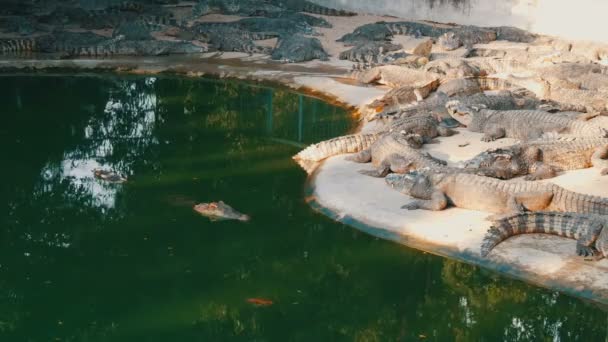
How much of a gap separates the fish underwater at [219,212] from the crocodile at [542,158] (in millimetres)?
1982

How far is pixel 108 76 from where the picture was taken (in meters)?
12.1

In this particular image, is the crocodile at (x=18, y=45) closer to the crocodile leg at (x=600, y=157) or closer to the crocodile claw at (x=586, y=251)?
the crocodile leg at (x=600, y=157)

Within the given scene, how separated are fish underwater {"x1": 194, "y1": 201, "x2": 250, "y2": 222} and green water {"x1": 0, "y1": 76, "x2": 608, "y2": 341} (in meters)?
0.10

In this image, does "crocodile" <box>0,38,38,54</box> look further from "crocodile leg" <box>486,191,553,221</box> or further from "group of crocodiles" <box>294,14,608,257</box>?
"crocodile leg" <box>486,191,553,221</box>

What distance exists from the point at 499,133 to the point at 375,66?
3.64 metres

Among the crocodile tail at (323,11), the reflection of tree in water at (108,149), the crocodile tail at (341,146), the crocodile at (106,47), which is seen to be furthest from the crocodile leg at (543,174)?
the crocodile tail at (323,11)

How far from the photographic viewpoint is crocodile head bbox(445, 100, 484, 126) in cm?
852

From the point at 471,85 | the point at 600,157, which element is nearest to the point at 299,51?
the point at 471,85

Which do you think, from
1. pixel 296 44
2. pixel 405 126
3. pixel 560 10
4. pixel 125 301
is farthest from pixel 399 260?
pixel 560 10

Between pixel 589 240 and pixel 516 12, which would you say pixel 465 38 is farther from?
pixel 589 240

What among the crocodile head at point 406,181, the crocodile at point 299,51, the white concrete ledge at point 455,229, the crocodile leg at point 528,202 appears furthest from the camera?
the crocodile at point 299,51

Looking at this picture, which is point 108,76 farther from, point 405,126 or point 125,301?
point 125,301

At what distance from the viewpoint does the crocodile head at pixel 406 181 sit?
21.1 ft

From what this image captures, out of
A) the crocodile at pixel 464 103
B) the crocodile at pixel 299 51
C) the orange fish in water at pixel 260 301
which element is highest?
the crocodile at pixel 299 51
